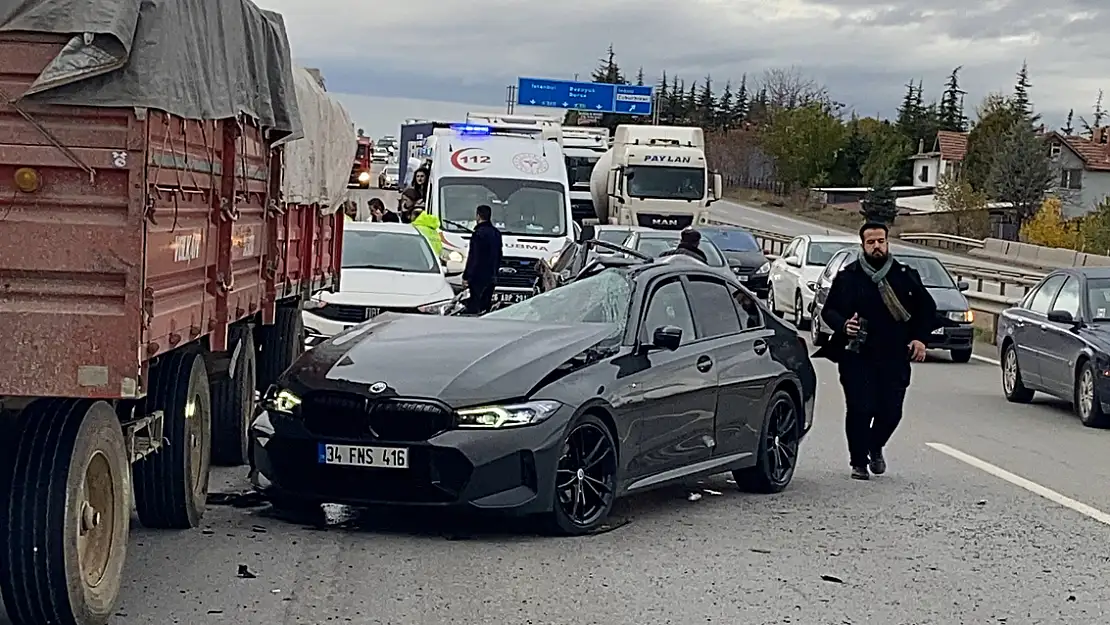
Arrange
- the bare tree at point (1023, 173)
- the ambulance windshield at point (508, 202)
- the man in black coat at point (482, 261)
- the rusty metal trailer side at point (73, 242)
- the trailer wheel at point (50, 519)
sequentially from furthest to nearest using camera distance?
the bare tree at point (1023, 173) → the ambulance windshield at point (508, 202) → the man in black coat at point (482, 261) → the trailer wheel at point (50, 519) → the rusty metal trailer side at point (73, 242)

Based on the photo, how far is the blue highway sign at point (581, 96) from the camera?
8181cm

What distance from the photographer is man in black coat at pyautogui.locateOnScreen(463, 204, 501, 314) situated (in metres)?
20.5

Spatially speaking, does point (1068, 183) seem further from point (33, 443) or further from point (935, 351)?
point (33, 443)

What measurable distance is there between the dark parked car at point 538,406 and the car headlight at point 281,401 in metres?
0.01

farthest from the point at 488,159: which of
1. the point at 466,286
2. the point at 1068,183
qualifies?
the point at 1068,183

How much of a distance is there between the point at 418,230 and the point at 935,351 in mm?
8507

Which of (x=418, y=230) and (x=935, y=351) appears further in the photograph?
(x=935, y=351)

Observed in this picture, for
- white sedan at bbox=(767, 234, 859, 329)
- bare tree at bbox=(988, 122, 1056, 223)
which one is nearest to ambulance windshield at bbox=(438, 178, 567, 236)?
white sedan at bbox=(767, 234, 859, 329)

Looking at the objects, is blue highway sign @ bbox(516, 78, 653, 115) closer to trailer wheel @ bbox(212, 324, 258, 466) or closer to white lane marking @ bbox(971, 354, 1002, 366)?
white lane marking @ bbox(971, 354, 1002, 366)

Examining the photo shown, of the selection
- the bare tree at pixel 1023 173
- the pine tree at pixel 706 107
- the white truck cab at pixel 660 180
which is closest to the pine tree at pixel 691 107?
the pine tree at pixel 706 107

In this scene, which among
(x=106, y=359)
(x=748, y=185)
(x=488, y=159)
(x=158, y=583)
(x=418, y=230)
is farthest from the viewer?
(x=748, y=185)

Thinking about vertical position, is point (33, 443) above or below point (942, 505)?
above

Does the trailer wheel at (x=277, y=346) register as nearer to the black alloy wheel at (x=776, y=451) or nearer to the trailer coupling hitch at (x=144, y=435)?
the black alloy wheel at (x=776, y=451)

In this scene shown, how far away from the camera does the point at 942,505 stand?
10.0 metres
